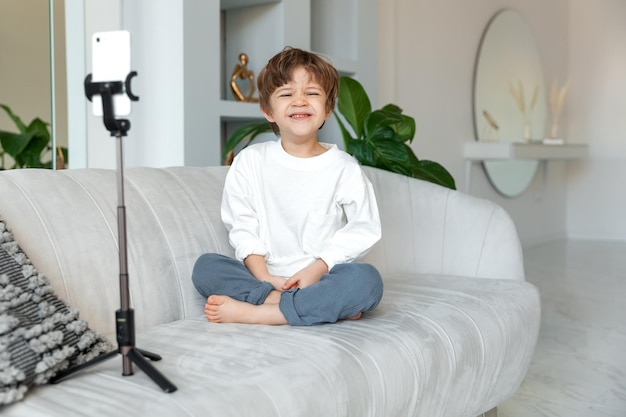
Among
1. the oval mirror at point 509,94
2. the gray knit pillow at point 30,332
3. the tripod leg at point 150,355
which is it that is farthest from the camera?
the oval mirror at point 509,94

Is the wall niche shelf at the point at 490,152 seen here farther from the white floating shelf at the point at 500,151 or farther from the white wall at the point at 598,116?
the white wall at the point at 598,116

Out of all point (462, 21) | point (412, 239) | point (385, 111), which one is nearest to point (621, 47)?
point (462, 21)

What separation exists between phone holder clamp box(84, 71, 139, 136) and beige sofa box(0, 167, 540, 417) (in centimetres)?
37

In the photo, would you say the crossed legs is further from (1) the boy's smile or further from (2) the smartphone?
(2) the smartphone

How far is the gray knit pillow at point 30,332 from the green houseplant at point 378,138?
154 centimetres

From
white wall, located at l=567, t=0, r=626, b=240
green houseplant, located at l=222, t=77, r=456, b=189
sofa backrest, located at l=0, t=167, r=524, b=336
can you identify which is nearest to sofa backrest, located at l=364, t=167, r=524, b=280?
sofa backrest, located at l=0, t=167, r=524, b=336

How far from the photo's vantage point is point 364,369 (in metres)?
1.31

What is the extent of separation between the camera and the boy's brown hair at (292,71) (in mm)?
1752

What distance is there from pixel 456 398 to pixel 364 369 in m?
0.38

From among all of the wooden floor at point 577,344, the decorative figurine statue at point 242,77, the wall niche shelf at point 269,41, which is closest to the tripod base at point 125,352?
the wooden floor at point 577,344

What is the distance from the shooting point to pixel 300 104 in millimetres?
1747

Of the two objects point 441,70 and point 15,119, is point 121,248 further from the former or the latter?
point 441,70

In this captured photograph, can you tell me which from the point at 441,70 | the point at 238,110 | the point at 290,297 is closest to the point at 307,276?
the point at 290,297

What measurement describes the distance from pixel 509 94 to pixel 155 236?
439cm
